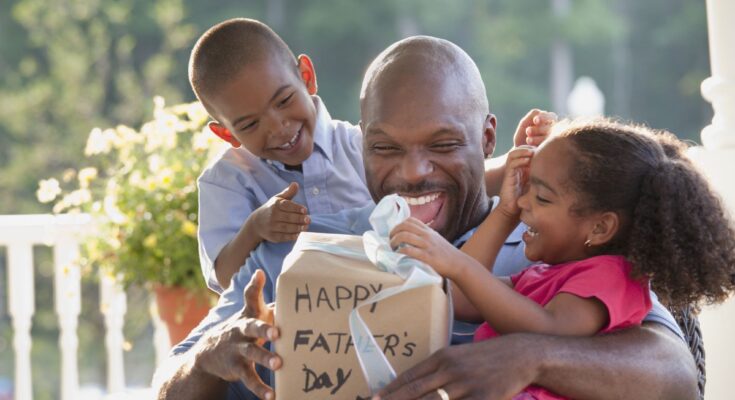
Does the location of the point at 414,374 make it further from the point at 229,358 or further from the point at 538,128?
the point at 538,128

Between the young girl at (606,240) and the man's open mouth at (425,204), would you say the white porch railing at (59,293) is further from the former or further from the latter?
the young girl at (606,240)

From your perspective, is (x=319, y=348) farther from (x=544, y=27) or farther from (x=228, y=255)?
(x=544, y=27)

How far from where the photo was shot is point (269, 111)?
2857 millimetres

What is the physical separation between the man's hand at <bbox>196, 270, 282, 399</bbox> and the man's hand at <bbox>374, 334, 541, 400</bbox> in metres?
0.23

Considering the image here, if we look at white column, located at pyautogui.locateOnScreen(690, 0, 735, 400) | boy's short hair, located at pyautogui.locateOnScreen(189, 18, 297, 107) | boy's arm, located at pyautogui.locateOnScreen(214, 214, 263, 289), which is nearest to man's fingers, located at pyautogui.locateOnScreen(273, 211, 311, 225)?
boy's arm, located at pyautogui.locateOnScreen(214, 214, 263, 289)

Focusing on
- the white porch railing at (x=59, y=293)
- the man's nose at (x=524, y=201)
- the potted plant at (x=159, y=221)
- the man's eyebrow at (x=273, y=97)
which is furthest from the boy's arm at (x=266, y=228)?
the white porch railing at (x=59, y=293)

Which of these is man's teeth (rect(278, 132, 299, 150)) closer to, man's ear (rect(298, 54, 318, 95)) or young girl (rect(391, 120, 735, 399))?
man's ear (rect(298, 54, 318, 95))

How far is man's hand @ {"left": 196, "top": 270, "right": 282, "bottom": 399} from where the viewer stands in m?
1.95

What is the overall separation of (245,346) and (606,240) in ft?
2.20

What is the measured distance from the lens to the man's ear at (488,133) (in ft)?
8.43

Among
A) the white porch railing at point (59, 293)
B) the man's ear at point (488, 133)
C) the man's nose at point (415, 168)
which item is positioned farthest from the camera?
the white porch railing at point (59, 293)

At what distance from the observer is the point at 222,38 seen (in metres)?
2.93

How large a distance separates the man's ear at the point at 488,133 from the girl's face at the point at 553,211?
0.37 metres

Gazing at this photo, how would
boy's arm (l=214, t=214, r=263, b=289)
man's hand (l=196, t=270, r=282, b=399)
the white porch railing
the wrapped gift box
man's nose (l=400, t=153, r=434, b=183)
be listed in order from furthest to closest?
the white porch railing, boy's arm (l=214, t=214, r=263, b=289), man's nose (l=400, t=153, r=434, b=183), man's hand (l=196, t=270, r=282, b=399), the wrapped gift box
